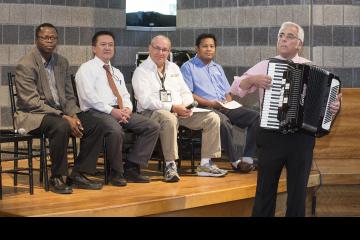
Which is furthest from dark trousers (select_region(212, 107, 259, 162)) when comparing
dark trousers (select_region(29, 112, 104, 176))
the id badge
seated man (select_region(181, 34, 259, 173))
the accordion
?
the accordion

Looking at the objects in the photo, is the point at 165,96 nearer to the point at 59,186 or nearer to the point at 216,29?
the point at 59,186

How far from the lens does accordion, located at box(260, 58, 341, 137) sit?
446cm

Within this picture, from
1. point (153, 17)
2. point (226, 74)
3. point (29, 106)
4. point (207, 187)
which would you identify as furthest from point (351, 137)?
point (29, 106)

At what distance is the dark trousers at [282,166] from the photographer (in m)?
4.62

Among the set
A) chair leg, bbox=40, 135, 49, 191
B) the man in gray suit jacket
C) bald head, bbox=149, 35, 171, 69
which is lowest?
chair leg, bbox=40, 135, 49, 191

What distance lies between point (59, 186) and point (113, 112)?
76cm

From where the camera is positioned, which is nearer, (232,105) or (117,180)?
(117,180)

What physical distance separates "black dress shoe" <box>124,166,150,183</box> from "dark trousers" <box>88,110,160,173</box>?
0.31 feet

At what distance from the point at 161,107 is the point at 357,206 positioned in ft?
6.38

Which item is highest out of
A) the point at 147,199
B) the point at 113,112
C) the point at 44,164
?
the point at 113,112

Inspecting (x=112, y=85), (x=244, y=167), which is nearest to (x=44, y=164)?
(x=112, y=85)

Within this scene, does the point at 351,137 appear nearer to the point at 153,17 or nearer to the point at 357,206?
the point at 357,206

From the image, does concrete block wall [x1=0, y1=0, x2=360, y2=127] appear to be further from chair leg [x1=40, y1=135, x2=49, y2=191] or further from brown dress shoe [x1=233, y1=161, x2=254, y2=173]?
chair leg [x1=40, y1=135, x2=49, y2=191]

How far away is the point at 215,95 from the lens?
21.8 ft
